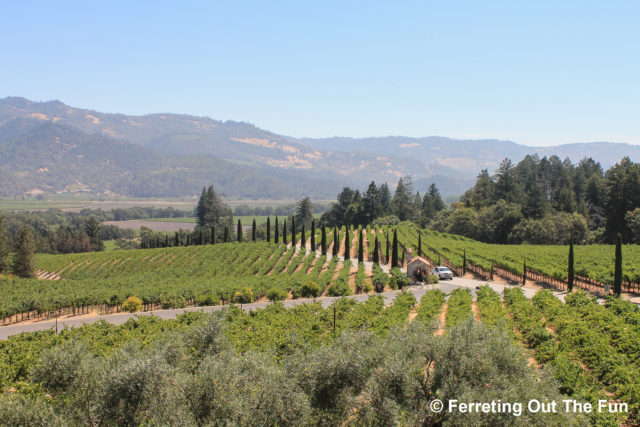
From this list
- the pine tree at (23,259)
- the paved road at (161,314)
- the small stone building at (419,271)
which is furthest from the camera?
the pine tree at (23,259)

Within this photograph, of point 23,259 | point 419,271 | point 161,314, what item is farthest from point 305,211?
point 161,314

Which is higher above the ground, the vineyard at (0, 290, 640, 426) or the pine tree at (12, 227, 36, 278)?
the vineyard at (0, 290, 640, 426)

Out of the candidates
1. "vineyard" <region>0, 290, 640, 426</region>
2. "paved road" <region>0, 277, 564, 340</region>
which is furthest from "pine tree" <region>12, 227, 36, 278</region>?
"vineyard" <region>0, 290, 640, 426</region>

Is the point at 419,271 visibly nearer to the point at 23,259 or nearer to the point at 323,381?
the point at 323,381

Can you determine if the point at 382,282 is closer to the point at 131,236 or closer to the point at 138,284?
the point at 138,284

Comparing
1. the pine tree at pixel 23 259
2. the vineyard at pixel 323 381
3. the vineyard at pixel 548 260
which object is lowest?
the pine tree at pixel 23 259

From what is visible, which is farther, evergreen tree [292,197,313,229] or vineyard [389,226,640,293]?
evergreen tree [292,197,313,229]

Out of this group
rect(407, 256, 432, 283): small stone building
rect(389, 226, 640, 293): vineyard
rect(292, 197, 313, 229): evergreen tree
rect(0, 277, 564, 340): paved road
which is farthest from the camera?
rect(292, 197, 313, 229): evergreen tree

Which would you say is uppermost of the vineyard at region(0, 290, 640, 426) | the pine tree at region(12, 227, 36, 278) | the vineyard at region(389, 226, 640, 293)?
the vineyard at region(0, 290, 640, 426)

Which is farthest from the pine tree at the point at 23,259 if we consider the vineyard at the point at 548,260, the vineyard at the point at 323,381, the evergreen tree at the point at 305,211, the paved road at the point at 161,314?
the evergreen tree at the point at 305,211

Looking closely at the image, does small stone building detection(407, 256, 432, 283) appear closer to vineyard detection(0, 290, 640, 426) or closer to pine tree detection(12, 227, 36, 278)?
vineyard detection(0, 290, 640, 426)

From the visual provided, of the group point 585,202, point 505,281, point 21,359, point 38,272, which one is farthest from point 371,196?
point 21,359

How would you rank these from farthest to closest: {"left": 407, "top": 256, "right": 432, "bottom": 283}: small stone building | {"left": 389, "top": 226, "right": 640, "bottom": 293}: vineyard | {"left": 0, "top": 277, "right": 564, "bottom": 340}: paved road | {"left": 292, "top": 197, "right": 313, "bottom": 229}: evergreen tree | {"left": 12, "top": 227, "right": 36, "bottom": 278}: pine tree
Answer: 1. {"left": 292, "top": 197, "right": 313, "bottom": 229}: evergreen tree
2. {"left": 12, "top": 227, "right": 36, "bottom": 278}: pine tree
3. {"left": 407, "top": 256, "right": 432, "bottom": 283}: small stone building
4. {"left": 389, "top": 226, "right": 640, "bottom": 293}: vineyard
5. {"left": 0, "top": 277, "right": 564, "bottom": 340}: paved road

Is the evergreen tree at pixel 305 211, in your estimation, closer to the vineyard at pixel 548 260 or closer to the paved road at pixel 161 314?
the vineyard at pixel 548 260
